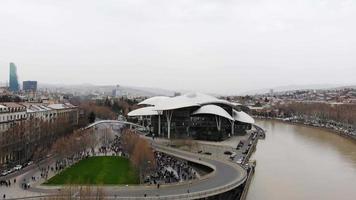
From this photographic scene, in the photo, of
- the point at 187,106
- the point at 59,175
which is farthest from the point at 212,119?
the point at 59,175

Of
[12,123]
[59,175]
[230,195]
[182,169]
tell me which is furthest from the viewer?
[12,123]

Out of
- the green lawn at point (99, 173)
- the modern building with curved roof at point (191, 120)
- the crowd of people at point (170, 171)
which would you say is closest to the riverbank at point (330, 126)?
the modern building with curved roof at point (191, 120)

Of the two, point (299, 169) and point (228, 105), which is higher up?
point (228, 105)

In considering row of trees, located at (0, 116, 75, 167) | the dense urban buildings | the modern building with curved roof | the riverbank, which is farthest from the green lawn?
the riverbank

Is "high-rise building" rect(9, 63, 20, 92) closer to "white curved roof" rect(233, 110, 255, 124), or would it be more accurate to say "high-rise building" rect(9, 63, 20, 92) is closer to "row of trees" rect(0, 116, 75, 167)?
"white curved roof" rect(233, 110, 255, 124)

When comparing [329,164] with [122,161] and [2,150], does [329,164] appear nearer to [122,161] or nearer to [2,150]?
[122,161]
